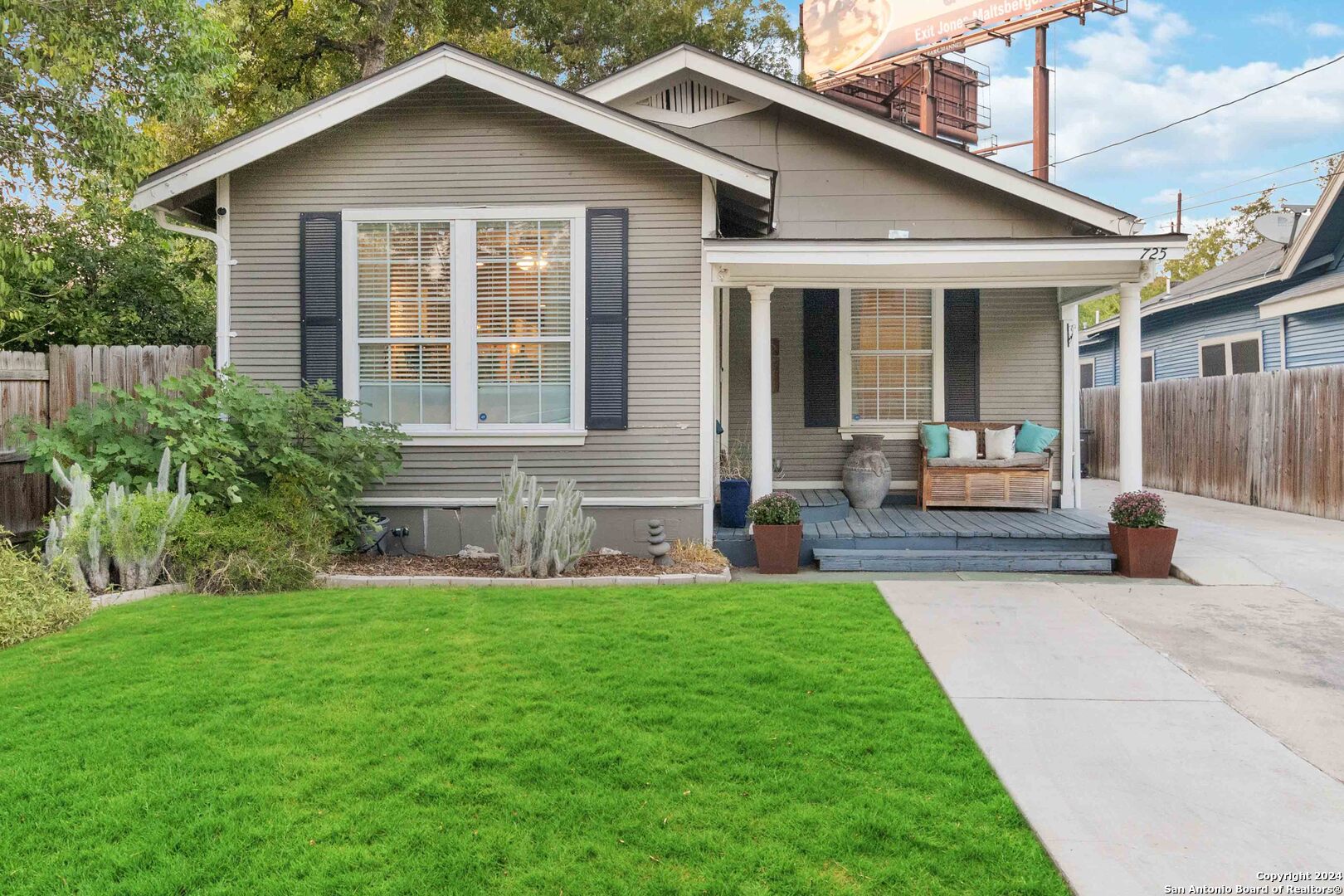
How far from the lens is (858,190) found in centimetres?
882

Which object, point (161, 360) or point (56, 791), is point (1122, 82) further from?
point (56, 791)

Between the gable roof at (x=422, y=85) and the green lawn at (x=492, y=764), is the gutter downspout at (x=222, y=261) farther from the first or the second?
the green lawn at (x=492, y=764)

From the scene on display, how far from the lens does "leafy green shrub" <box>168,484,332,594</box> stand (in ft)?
19.1

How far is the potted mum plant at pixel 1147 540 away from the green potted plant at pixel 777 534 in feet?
8.68

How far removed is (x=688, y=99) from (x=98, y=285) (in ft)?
21.8

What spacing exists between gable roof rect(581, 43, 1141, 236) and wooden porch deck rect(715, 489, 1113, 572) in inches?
123

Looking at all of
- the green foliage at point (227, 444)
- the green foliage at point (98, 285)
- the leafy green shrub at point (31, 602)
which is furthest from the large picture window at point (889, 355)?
the green foliage at point (98, 285)

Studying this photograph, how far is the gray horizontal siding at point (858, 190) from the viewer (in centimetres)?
863

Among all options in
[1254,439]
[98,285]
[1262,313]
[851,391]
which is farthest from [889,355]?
[98,285]

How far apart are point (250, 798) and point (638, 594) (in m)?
3.23

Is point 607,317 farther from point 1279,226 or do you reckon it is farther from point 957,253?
point 1279,226

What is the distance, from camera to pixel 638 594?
5797mm

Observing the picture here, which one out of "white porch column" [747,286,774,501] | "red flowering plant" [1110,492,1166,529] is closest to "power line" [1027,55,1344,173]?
"red flowering plant" [1110,492,1166,529]

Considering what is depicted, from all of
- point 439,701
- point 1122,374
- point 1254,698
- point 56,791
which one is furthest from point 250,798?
point 1122,374
